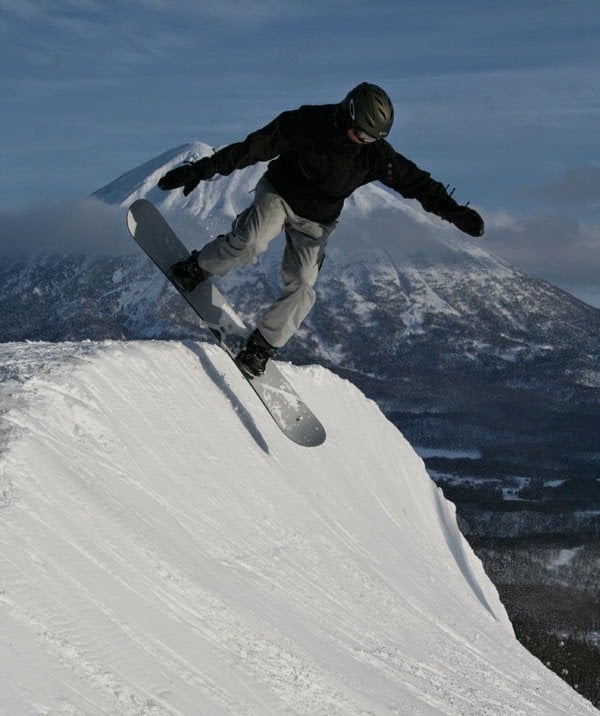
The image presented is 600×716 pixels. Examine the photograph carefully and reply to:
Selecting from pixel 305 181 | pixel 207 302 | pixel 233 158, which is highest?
pixel 233 158

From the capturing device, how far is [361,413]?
1670 cm

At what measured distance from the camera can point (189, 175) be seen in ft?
32.6

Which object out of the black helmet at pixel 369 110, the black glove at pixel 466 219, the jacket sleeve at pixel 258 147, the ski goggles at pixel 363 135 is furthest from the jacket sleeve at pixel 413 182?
the jacket sleeve at pixel 258 147

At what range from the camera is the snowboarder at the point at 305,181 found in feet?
30.4

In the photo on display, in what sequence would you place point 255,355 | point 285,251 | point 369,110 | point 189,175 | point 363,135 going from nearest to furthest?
point 369,110 < point 363,135 < point 189,175 < point 285,251 < point 255,355

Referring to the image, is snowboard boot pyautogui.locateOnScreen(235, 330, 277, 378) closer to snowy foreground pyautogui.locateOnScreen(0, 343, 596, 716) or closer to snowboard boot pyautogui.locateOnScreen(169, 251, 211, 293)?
snowy foreground pyautogui.locateOnScreen(0, 343, 596, 716)

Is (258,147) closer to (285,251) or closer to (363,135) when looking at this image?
(363,135)

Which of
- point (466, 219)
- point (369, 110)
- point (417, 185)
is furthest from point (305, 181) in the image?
point (466, 219)

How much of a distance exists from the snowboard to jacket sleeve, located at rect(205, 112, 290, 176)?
1871 millimetres

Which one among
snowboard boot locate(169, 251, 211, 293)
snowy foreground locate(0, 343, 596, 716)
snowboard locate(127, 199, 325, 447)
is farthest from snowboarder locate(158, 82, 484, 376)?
snowy foreground locate(0, 343, 596, 716)

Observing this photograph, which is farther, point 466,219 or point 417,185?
point 417,185

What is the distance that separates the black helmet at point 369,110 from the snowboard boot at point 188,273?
2.95 metres

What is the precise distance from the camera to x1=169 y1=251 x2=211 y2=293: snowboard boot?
11.2 meters

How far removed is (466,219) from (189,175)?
9.79 ft
